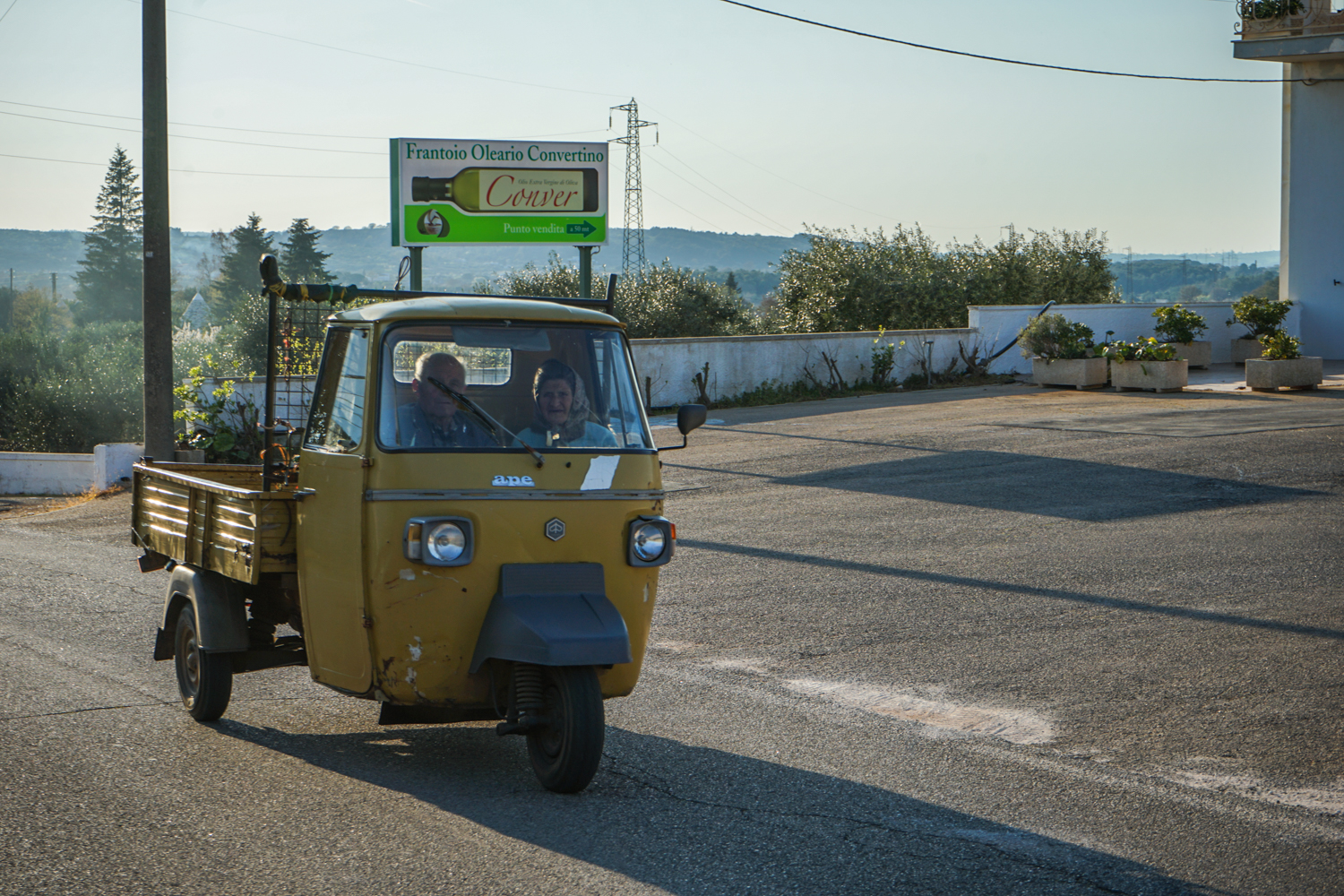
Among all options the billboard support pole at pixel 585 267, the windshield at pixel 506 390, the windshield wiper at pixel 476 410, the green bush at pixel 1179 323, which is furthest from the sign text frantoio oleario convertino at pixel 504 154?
the windshield wiper at pixel 476 410

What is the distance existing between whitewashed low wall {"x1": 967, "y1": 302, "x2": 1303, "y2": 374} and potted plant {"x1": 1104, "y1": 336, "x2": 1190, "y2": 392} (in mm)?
3467

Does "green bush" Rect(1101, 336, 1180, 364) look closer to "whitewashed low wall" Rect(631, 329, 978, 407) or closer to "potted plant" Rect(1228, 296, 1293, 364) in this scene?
"whitewashed low wall" Rect(631, 329, 978, 407)

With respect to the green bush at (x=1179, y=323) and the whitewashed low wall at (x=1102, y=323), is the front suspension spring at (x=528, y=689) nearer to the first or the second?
the whitewashed low wall at (x=1102, y=323)

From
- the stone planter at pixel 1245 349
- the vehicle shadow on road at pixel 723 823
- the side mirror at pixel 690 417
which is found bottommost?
the vehicle shadow on road at pixel 723 823

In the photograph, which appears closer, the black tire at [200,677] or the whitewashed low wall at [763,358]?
the black tire at [200,677]

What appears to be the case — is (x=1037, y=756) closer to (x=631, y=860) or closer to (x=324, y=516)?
(x=631, y=860)

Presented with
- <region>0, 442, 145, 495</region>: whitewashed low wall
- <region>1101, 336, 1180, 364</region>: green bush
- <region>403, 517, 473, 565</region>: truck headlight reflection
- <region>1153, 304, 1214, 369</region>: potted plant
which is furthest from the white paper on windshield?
<region>1153, 304, 1214, 369</region>: potted plant

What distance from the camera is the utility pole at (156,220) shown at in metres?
14.2

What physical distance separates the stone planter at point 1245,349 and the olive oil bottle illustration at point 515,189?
Answer: 60.8 feet

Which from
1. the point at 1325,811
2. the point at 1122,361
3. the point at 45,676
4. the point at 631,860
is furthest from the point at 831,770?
the point at 1122,361

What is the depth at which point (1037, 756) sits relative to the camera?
565cm

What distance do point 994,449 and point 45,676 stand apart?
42.5 feet

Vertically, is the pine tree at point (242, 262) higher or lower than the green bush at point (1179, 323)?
higher

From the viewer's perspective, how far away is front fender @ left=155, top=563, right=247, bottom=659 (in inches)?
236
